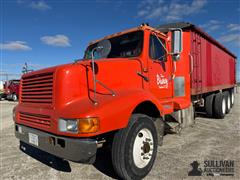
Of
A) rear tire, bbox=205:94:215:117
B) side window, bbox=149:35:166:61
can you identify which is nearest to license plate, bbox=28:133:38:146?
side window, bbox=149:35:166:61

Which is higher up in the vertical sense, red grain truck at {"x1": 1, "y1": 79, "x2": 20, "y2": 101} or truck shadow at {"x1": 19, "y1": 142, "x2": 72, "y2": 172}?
red grain truck at {"x1": 1, "y1": 79, "x2": 20, "y2": 101}

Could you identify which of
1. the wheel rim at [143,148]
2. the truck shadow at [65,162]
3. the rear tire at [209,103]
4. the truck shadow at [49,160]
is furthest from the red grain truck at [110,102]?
the rear tire at [209,103]

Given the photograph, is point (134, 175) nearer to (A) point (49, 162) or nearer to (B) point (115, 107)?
(B) point (115, 107)

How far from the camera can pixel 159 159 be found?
4578 mm

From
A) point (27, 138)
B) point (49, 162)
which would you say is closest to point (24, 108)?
point (27, 138)

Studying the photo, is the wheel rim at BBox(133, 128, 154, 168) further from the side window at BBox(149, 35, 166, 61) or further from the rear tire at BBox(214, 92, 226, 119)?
the rear tire at BBox(214, 92, 226, 119)

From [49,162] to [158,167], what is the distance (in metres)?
2.10

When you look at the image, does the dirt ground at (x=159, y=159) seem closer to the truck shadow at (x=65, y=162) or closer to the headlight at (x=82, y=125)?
the truck shadow at (x=65, y=162)

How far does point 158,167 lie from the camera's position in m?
4.18

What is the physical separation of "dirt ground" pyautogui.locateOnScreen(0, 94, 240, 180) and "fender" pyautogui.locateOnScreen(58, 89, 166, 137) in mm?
1166

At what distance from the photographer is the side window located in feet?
15.1

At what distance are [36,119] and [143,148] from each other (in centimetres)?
174

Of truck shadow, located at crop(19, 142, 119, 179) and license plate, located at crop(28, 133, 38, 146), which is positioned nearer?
license plate, located at crop(28, 133, 38, 146)

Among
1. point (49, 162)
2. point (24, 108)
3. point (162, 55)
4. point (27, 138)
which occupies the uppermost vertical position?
point (162, 55)
